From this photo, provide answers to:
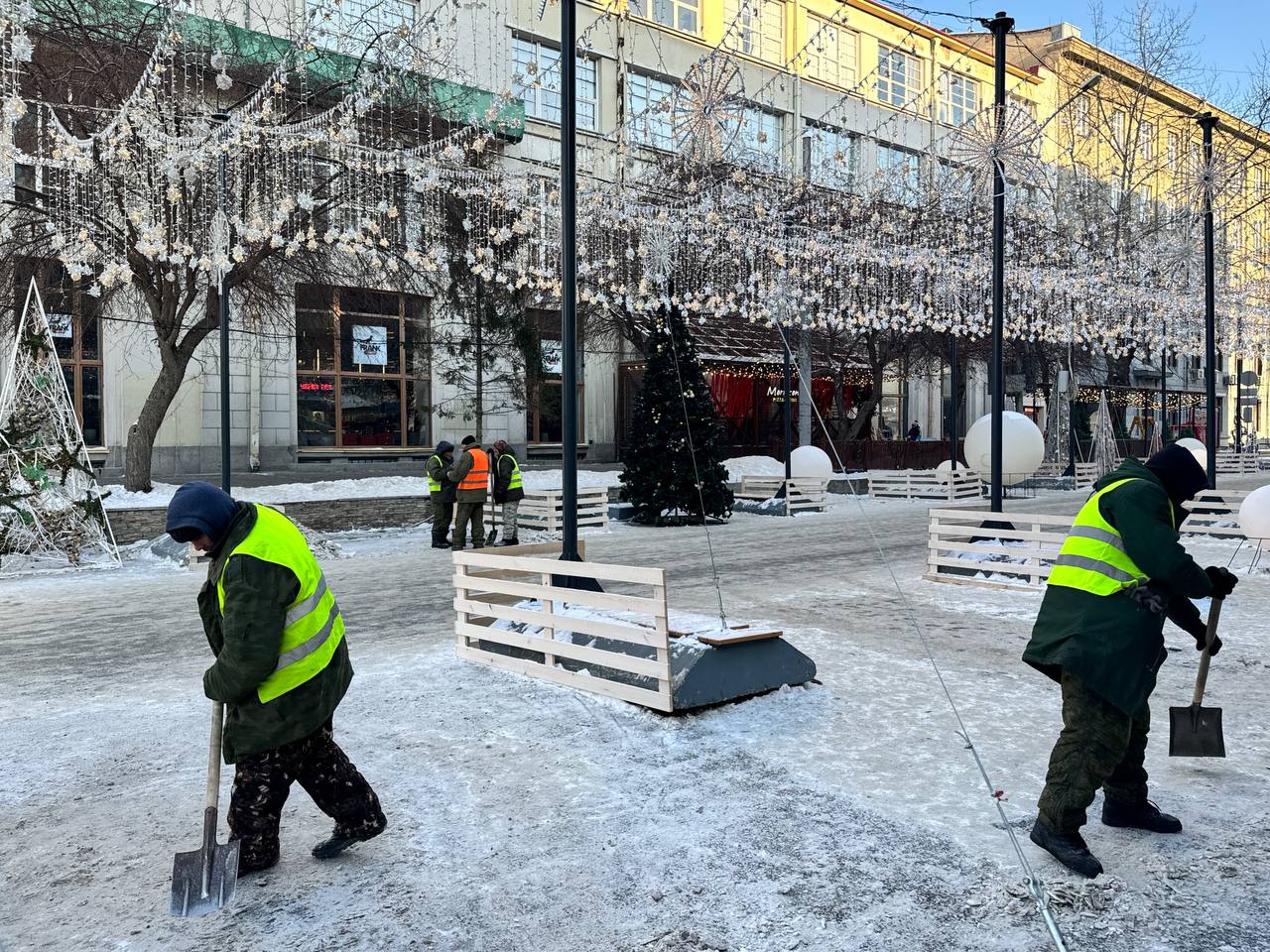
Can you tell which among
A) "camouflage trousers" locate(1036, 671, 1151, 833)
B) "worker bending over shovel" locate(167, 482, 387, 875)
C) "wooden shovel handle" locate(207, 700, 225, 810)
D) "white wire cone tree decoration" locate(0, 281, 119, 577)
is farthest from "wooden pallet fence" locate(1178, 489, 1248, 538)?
"white wire cone tree decoration" locate(0, 281, 119, 577)

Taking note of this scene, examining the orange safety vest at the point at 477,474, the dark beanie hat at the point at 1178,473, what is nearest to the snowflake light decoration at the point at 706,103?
the orange safety vest at the point at 477,474

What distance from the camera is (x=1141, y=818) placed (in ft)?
14.2

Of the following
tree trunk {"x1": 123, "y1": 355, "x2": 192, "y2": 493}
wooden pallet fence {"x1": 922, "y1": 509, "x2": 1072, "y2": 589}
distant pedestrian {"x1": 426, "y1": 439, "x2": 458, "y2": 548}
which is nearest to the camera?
wooden pallet fence {"x1": 922, "y1": 509, "x2": 1072, "y2": 589}

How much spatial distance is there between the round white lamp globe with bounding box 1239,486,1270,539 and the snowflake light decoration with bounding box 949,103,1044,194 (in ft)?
17.3

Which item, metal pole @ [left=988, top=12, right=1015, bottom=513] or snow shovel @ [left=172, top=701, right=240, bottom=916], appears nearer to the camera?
snow shovel @ [left=172, top=701, right=240, bottom=916]

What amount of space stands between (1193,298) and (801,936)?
85.2 feet

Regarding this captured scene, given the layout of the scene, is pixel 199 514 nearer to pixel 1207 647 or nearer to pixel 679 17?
pixel 1207 647

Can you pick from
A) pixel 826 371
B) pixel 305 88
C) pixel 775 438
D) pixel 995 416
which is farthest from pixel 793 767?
pixel 775 438

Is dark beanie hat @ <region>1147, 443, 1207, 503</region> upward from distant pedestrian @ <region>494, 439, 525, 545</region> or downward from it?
upward

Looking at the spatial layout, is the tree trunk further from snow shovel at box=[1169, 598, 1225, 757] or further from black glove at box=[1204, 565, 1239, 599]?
black glove at box=[1204, 565, 1239, 599]

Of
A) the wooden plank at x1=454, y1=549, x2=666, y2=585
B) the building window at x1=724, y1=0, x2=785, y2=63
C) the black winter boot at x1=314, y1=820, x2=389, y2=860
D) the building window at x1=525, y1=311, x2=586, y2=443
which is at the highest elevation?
the building window at x1=724, y1=0, x2=785, y2=63

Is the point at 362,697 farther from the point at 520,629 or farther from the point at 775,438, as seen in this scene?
the point at 775,438

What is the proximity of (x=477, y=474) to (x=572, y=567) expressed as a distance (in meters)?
8.63

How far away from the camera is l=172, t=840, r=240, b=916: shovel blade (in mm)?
3695
